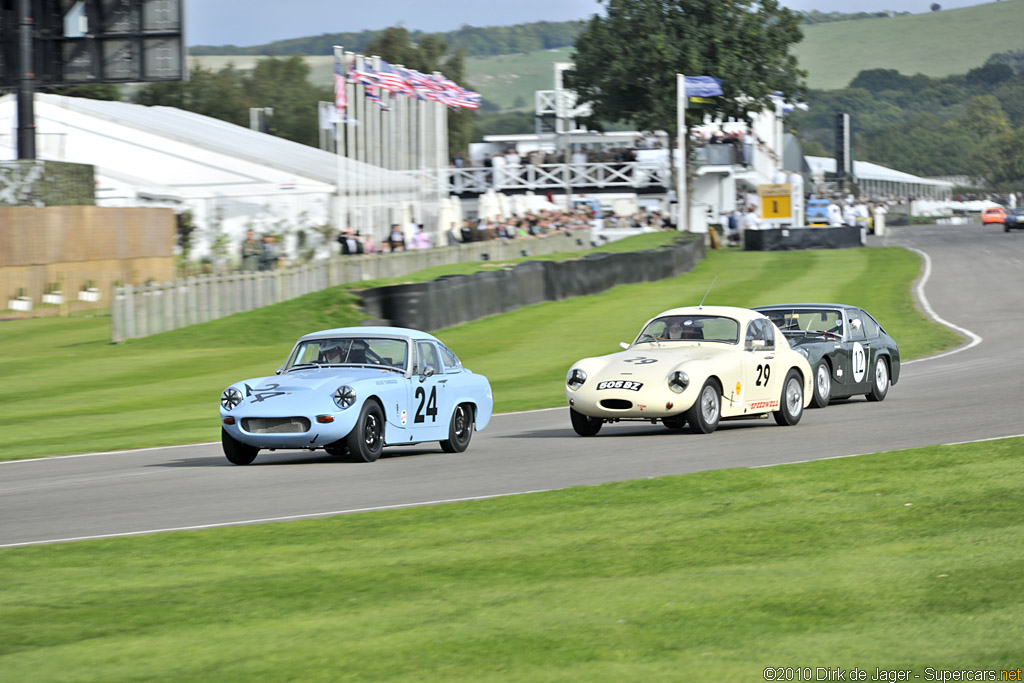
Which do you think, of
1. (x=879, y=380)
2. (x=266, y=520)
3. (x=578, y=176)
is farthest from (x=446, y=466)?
(x=578, y=176)

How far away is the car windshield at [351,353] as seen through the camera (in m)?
13.5

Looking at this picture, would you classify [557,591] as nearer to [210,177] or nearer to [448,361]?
[448,361]

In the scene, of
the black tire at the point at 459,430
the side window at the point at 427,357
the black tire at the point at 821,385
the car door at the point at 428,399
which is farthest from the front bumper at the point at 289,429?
the black tire at the point at 821,385

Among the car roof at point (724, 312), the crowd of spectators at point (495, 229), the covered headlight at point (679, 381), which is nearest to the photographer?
the covered headlight at point (679, 381)

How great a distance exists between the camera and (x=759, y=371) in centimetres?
1502

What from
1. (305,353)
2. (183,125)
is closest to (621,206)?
(183,125)

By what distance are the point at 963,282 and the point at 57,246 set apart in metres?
26.2

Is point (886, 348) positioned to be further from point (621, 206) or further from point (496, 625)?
point (621, 206)

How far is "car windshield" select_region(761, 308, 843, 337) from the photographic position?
703 inches

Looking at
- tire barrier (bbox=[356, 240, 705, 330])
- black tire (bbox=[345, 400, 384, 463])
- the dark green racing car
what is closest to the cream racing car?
the dark green racing car

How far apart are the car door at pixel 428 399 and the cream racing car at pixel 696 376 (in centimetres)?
152

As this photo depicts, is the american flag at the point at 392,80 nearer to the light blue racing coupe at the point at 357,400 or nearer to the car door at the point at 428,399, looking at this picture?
the light blue racing coupe at the point at 357,400

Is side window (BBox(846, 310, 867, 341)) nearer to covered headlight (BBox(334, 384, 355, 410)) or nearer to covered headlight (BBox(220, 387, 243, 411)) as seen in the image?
covered headlight (BBox(334, 384, 355, 410))

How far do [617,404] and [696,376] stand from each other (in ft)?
2.81
